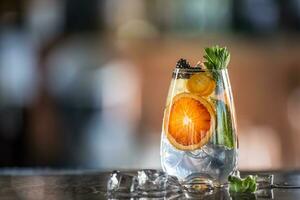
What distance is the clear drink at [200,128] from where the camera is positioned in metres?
1.27

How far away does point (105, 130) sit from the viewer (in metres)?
4.17

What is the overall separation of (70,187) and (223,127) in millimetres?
287

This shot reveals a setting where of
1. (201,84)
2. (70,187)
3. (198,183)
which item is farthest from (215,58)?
(70,187)

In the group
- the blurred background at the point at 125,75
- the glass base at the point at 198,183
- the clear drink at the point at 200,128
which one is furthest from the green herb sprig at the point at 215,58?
the blurred background at the point at 125,75

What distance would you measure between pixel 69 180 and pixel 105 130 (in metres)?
2.73

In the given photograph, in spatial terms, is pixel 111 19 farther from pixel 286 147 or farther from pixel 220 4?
pixel 286 147

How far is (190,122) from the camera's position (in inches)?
50.4

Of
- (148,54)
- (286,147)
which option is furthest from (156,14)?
(286,147)

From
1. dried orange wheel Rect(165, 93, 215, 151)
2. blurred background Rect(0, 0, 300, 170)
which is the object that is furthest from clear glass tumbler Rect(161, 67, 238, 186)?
blurred background Rect(0, 0, 300, 170)

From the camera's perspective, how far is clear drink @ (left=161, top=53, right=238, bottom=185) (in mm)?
1269

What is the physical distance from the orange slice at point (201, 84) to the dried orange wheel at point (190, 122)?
1 centimetres

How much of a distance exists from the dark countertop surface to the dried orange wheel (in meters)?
0.09

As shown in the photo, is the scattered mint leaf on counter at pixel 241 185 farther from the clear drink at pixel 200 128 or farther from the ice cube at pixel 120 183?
the ice cube at pixel 120 183

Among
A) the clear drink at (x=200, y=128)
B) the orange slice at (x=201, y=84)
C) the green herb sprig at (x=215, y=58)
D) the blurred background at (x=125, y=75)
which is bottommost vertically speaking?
the clear drink at (x=200, y=128)
